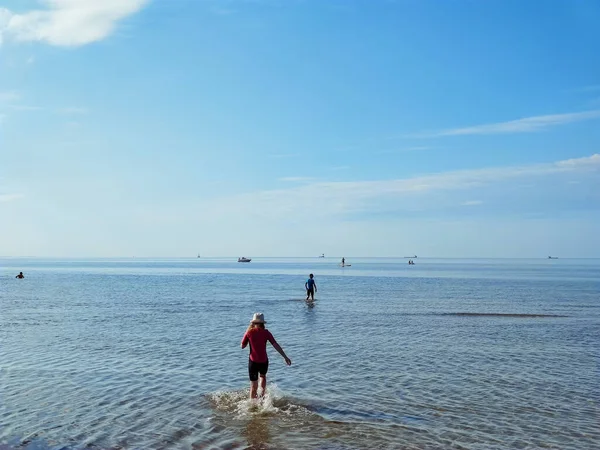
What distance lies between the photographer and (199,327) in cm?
2664

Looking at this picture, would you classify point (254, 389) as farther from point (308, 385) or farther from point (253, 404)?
point (308, 385)

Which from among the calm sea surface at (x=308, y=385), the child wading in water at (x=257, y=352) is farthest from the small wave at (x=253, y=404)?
the child wading in water at (x=257, y=352)

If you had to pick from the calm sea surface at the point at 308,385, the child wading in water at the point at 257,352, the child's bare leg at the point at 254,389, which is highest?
the child wading in water at the point at 257,352

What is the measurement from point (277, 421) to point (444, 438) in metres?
3.38

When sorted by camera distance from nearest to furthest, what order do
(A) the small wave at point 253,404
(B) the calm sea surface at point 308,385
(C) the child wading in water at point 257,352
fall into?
(B) the calm sea surface at point 308,385 → (A) the small wave at point 253,404 → (C) the child wading in water at point 257,352

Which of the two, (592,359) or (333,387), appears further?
(592,359)

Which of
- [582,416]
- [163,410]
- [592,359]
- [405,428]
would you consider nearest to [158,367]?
[163,410]

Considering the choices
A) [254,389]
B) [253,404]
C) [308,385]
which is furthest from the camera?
[308,385]

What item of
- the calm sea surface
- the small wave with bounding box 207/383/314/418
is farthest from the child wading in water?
the calm sea surface

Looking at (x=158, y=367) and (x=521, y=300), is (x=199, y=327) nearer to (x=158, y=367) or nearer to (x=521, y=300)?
(x=158, y=367)

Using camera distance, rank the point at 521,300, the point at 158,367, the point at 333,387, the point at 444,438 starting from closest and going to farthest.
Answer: the point at 444,438 → the point at 333,387 → the point at 158,367 → the point at 521,300

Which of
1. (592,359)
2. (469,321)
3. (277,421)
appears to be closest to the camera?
(277,421)

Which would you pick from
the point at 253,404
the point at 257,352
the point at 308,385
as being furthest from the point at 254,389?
the point at 308,385

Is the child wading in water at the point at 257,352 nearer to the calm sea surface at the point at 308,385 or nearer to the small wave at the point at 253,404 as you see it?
the small wave at the point at 253,404
